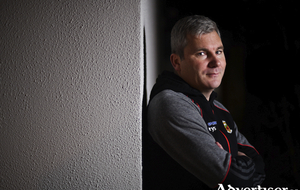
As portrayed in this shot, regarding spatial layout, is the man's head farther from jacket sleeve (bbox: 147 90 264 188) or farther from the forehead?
jacket sleeve (bbox: 147 90 264 188)

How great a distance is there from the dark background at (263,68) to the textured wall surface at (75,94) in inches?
24.5

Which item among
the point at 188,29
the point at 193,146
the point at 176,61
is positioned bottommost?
the point at 193,146

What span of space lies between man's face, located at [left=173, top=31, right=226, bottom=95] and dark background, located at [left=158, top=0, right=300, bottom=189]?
1.42 feet

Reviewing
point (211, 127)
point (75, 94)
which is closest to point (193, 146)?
point (211, 127)

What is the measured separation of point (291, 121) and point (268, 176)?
0.43 meters

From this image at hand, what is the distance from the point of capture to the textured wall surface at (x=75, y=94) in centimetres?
72

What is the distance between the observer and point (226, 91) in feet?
4.66

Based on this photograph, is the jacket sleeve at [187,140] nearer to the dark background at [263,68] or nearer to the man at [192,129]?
the man at [192,129]

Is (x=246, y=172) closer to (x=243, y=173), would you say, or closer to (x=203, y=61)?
(x=243, y=173)

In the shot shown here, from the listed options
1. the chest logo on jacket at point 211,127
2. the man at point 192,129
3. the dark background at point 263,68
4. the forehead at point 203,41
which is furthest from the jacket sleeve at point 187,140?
the dark background at point 263,68

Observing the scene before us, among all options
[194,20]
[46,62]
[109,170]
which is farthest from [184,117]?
[46,62]

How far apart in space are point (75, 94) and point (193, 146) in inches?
20.4

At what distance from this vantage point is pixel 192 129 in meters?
0.72

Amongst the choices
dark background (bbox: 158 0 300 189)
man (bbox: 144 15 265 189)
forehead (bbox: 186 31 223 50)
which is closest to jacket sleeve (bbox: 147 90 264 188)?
man (bbox: 144 15 265 189)
